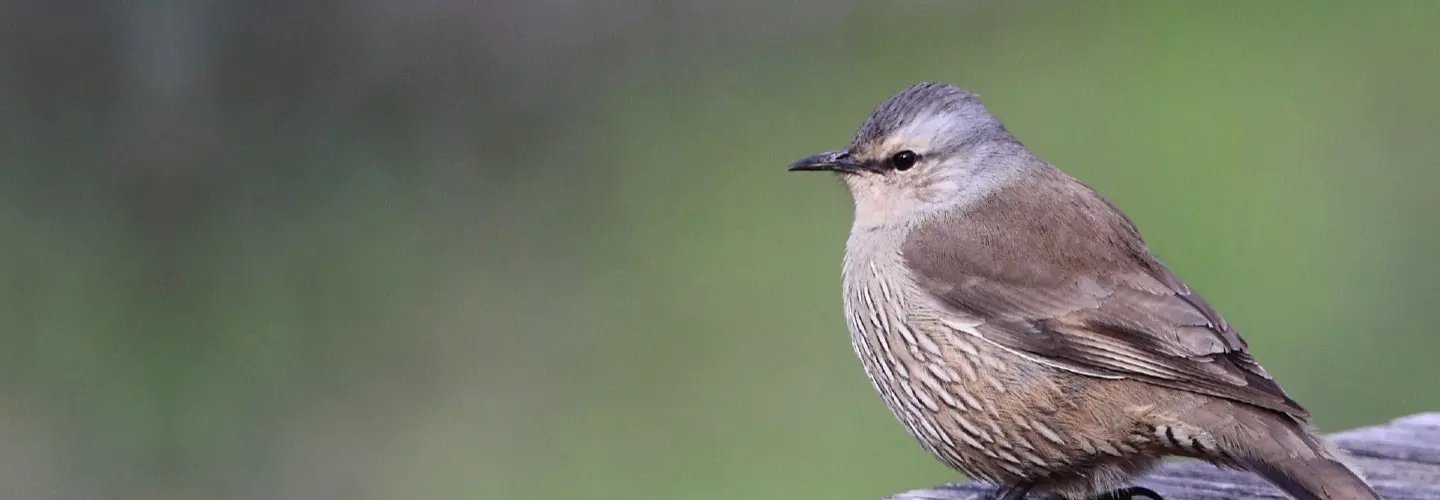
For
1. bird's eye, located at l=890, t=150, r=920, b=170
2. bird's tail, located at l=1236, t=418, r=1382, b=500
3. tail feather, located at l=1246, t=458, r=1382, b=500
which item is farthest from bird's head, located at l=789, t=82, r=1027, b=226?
tail feather, located at l=1246, t=458, r=1382, b=500

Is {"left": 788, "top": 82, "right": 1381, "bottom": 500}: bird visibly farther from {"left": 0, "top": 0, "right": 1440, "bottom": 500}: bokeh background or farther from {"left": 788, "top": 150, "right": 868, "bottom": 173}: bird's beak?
{"left": 0, "top": 0, "right": 1440, "bottom": 500}: bokeh background

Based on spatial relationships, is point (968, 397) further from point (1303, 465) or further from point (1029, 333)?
point (1303, 465)

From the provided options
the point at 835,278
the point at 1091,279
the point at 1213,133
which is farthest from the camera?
the point at 1213,133

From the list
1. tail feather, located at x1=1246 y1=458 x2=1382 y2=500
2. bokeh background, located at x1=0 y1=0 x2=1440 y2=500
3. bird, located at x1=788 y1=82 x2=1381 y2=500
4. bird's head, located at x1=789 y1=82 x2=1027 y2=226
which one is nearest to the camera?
tail feather, located at x1=1246 y1=458 x2=1382 y2=500

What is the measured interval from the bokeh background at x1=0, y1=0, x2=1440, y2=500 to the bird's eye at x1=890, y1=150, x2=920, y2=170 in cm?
253

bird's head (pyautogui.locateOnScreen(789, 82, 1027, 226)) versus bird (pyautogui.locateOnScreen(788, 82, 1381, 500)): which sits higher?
bird's head (pyautogui.locateOnScreen(789, 82, 1027, 226))

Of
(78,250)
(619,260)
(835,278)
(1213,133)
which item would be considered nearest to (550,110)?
(619,260)

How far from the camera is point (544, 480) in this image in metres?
8.26

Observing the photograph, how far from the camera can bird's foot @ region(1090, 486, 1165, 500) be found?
481 cm

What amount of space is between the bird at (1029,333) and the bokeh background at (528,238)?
258 cm

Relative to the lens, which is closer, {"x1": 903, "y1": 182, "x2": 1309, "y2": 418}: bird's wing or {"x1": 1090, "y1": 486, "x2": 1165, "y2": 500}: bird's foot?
{"x1": 903, "y1": 182, "x2": 1309, "y2": 418}: bird's wing

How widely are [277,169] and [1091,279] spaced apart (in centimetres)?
548

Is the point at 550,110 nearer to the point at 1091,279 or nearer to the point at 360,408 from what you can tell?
the point at 360,408

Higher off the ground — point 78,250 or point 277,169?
point 277,169
